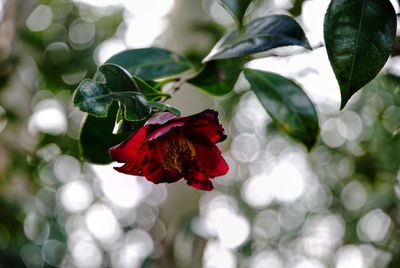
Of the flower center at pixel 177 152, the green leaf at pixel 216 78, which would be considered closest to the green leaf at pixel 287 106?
the green leaf at pixel 216 78

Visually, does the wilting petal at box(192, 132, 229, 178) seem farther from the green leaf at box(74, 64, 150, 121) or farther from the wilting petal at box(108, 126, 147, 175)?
the green leaf at box(74, 64, 150, 121)

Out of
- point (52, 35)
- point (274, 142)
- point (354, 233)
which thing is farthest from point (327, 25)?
point (274, 142)

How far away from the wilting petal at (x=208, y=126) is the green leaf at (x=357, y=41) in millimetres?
208

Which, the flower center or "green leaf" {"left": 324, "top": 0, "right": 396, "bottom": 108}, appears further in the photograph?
the flower center

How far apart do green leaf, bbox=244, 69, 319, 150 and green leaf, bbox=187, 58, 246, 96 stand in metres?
0.07

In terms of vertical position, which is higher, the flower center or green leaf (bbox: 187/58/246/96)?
green leaf (bbox: 187/58/246/96)

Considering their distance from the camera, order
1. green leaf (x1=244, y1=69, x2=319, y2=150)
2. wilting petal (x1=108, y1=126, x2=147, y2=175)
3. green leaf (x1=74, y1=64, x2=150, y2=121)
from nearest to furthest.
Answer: green leaf (x1=74, y1=64, x2=150, y2=121), wilting petal (x1=108, y1=126, x2=147, y2=175), green leaf (x1=244, y1=69, x2=319, y2=150)

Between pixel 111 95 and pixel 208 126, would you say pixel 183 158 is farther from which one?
pixel 111 95

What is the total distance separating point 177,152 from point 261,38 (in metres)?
0.28

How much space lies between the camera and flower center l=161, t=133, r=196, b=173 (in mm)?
761

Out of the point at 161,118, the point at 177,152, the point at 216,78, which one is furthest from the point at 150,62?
the point at 161,118

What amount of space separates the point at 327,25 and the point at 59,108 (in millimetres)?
2877

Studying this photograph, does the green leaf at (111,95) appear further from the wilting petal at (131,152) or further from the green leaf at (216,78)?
the green leaf at (216,78)

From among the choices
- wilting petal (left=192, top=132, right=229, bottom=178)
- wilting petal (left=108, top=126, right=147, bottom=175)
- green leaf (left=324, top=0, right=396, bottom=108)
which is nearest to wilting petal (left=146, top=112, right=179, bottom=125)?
wilting petal (left=108, top=126, right=147, bottom=175)
